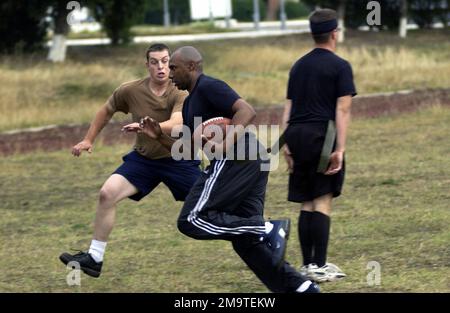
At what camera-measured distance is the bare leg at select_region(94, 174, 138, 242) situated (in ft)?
27.6

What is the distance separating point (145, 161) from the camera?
8.60 metres

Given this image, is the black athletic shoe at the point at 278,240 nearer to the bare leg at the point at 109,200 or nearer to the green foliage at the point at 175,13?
the bare leg at the point at 109,200

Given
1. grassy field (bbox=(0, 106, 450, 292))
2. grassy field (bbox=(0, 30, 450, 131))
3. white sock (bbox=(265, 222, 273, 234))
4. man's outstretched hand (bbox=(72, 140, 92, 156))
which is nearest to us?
white sock (bbox=(265, 222, 273, 234))

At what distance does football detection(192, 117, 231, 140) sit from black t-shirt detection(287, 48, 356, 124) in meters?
0.78

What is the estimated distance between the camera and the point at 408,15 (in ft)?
147

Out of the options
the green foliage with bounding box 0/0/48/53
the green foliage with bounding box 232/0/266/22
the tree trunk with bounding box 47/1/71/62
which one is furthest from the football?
the green foliage with bounding box 232/0/266/22

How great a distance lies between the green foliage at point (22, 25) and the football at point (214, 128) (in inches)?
957

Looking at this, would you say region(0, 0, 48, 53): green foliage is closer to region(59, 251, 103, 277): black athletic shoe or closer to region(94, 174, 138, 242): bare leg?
region(94, 174, 138, 242): bare leg

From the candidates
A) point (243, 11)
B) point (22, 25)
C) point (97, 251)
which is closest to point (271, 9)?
point (243, 11)

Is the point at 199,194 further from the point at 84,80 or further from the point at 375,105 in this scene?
the point at 84,80

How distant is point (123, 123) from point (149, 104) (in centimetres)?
1219

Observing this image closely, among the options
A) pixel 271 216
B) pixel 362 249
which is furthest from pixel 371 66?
pixel 362 249

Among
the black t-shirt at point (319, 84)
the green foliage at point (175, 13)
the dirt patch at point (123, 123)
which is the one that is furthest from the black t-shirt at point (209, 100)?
the green foliage at point (175, 13)
